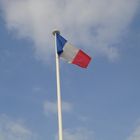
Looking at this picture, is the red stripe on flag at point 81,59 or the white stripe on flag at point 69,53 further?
the red stripe on flag at point 81,59

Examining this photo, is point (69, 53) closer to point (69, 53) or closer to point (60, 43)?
point (69, 53)

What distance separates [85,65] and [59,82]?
10.1 feet

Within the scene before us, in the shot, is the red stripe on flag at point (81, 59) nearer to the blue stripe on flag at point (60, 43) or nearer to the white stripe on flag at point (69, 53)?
the white stripe on flag at point (69, 53)

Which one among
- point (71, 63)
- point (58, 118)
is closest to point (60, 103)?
point (58, 118)

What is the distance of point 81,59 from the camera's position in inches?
1164

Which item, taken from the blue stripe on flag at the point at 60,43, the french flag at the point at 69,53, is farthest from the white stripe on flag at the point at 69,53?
the blue stripe on flag at the point at 60,43

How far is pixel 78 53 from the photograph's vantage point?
96.8 ft

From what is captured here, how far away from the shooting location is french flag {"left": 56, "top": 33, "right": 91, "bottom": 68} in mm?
29203

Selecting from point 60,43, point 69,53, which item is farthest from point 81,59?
point 60,43

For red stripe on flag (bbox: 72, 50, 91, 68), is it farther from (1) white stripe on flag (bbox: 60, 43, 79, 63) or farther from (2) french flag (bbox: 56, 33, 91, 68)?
(1) white stripe on flag (bbox: 60, 43, 79, 63)

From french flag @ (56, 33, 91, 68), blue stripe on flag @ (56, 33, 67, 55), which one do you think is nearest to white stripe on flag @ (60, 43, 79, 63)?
french flag @ (56, 33, 91, 68)

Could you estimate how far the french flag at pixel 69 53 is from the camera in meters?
29.2

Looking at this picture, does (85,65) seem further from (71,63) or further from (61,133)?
(61,133)

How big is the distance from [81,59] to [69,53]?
0.90 meters
